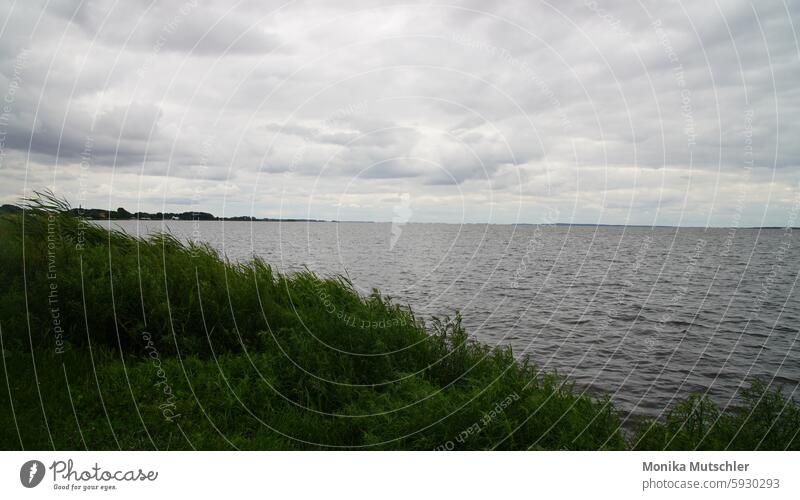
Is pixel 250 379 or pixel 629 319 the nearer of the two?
pixel 250 379

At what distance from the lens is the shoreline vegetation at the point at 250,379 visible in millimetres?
6434

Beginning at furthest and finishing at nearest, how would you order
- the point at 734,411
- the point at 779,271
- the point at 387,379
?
the point at 779,271 → the point at 734,411 → the point at 387,379

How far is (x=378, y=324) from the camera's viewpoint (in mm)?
9641

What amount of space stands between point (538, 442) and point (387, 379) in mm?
2681

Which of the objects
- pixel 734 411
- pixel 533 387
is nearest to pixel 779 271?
pixel 734 411

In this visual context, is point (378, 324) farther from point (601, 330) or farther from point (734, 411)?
point (601, 330)

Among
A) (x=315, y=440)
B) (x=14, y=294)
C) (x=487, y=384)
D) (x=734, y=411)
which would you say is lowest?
(x=734, y=411)

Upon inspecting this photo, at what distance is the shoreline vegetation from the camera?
6.43 metres

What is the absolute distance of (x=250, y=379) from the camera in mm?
7973

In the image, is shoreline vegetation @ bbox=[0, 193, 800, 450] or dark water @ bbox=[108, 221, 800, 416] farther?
dark water @ bbox=[108, 221, 800, 416]

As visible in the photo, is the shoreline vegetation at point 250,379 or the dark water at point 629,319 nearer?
the shoreline vegetation at point 250,379
